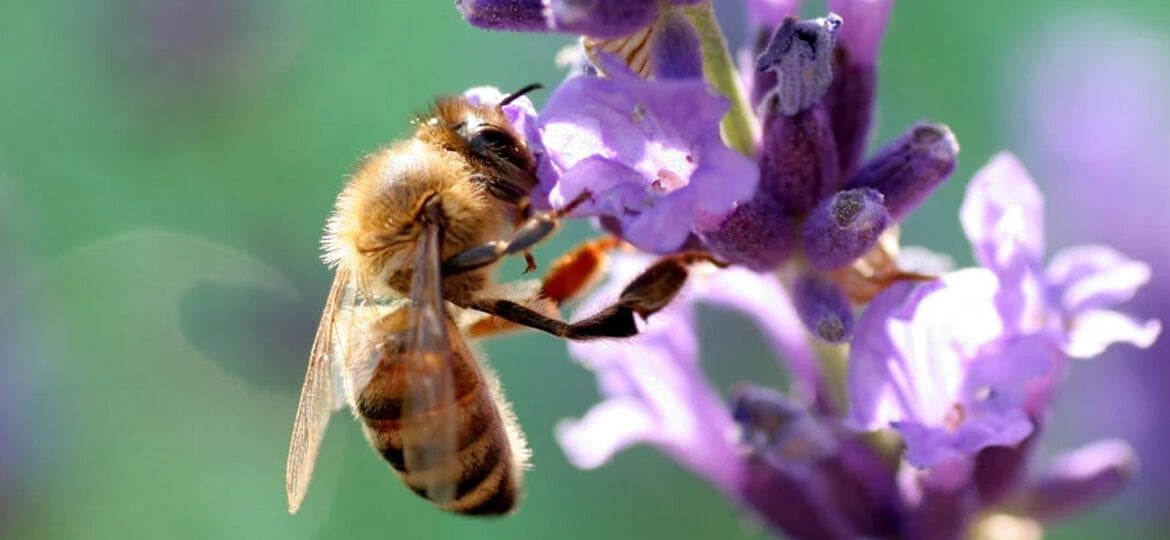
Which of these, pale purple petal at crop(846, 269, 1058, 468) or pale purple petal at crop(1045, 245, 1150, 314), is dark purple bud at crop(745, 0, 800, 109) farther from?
pale purple petal at crop(1045, 245, 1150, 314)

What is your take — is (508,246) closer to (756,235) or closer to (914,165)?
(756,235)

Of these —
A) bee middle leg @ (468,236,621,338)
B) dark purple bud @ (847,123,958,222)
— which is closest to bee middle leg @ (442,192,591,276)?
bee middle leg @ (468,236,621,338)

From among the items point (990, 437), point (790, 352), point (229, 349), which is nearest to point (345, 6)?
point (229, 349)

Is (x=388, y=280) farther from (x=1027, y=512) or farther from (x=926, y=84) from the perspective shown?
(x=926, y=84)

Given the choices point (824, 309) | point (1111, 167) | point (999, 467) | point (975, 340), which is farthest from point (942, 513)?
point (1111, 167)

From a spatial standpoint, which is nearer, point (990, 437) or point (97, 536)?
point (990, 437)

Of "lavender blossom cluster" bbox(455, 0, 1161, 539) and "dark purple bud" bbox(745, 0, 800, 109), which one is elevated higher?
"dark purple bud" bbox(745, 0, 800, 109)

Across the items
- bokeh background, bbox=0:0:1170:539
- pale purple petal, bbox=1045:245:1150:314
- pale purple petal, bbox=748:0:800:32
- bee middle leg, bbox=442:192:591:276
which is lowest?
bokeh background, bbox=0:0:1170:539

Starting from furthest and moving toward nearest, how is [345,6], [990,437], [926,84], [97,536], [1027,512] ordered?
1. [345,6]
2. [926,84]
3. [97,536]
4. [1027,512]
5. [990,437]
